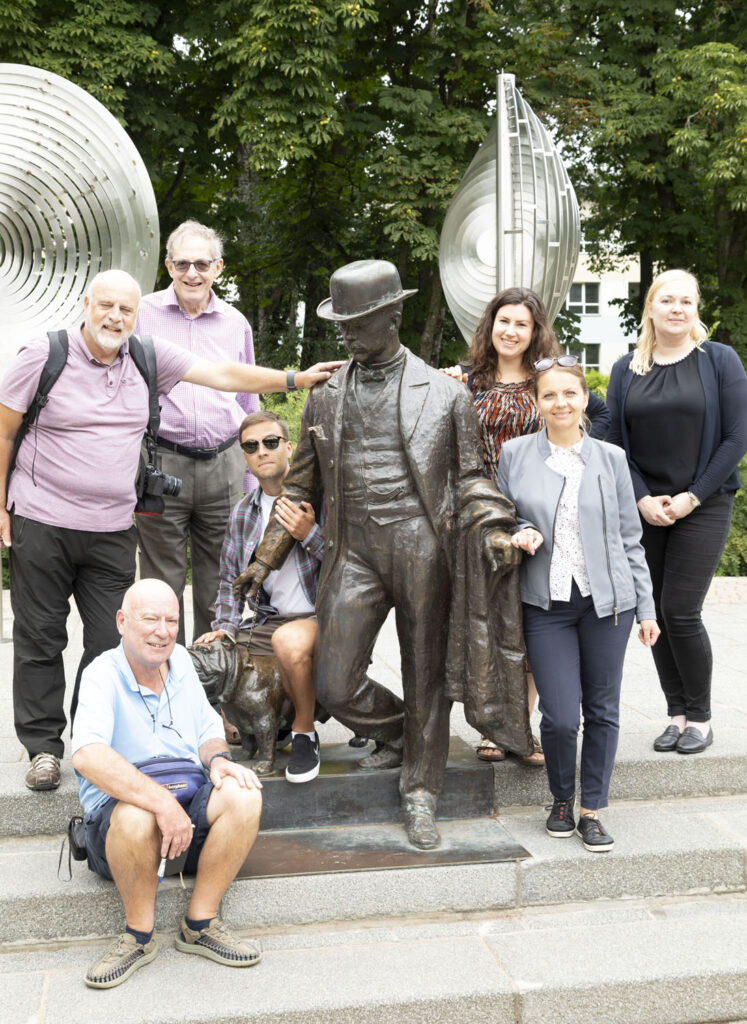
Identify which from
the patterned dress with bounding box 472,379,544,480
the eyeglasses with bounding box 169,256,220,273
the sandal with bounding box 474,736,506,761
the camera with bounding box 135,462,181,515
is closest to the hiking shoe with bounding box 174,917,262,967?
the sandal with bounding box 474,736,506,761

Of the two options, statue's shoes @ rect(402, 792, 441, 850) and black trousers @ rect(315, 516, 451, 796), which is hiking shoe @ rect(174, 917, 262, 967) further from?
black trousers @ rect(315, 516, 451, 796)

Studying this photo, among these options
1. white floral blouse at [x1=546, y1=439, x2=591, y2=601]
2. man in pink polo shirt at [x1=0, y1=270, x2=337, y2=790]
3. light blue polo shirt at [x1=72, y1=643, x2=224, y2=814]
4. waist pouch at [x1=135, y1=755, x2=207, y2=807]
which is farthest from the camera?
man in pink polo shirt at [x1=0, y1=270, x2=337, y2=790]

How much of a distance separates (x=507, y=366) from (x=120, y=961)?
257cm

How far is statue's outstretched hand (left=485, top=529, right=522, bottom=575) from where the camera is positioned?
3.75 metres

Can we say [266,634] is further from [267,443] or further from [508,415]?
[508,415]

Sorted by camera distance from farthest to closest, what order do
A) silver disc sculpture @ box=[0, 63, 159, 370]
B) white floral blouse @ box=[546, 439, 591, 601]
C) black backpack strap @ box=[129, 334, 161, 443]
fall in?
silver disc sculpture @ box=[0, 63, 159, 370] → black backpack strap @ box=[129, 334, 161, 443] → white floral blouse @ box=[546, 439, 591, 601]

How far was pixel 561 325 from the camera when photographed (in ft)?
54.2

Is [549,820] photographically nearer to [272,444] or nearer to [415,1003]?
[415,1003]

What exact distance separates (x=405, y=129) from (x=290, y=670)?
41.8 ft

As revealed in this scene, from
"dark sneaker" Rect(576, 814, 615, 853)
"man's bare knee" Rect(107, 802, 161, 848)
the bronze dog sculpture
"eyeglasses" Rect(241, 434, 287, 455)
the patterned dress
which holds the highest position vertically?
the patterned dress

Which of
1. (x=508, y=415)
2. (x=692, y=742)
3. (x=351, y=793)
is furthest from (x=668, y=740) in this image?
(x=508, y=415)

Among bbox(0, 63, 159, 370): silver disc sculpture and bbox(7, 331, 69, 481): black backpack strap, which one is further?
bbox(0, 63, 159, 370): silver disc sculpture

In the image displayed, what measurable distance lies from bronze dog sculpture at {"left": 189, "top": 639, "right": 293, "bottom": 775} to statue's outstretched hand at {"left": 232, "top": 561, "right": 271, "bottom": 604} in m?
0.22

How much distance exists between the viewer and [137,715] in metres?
3.44
